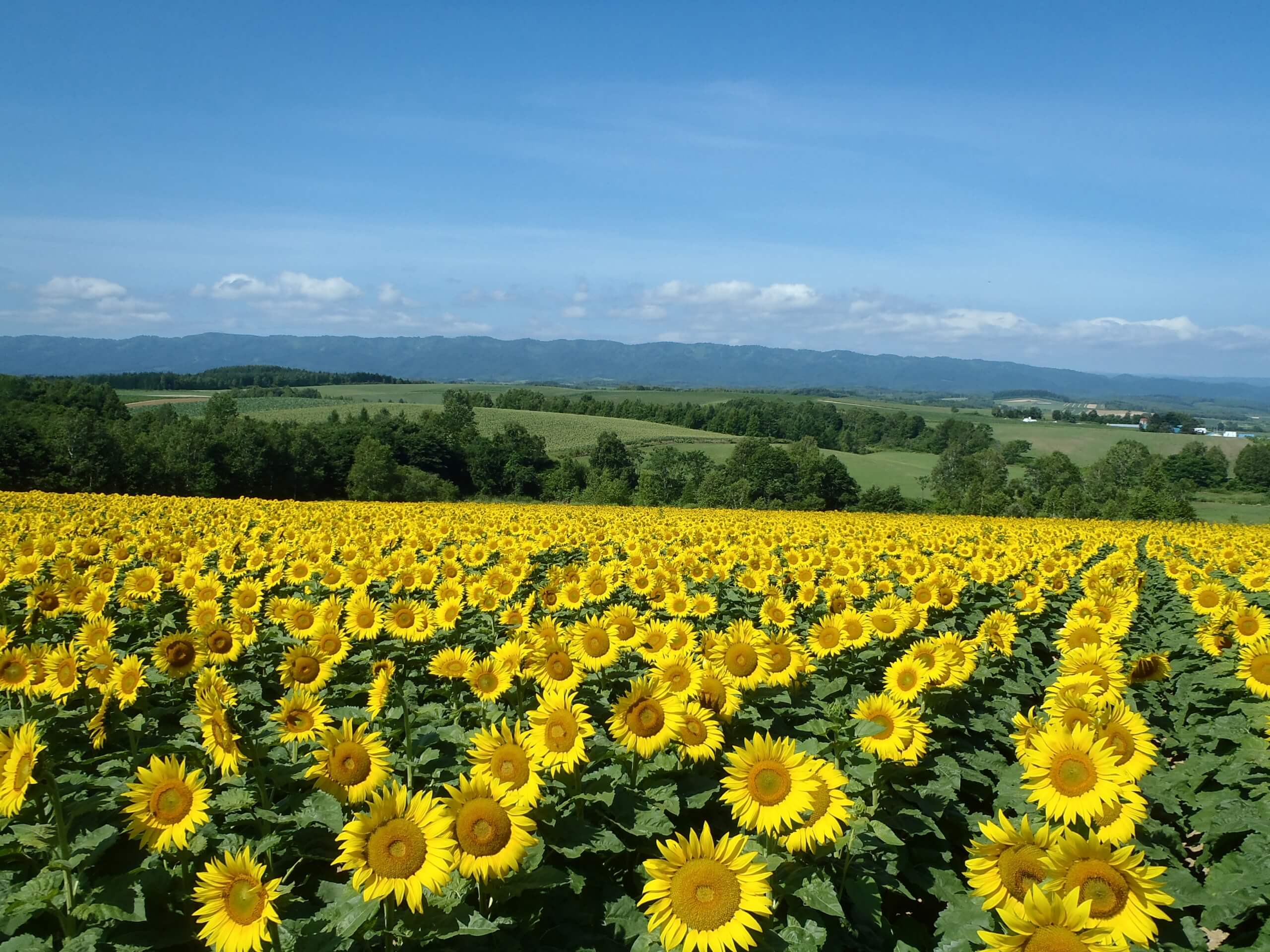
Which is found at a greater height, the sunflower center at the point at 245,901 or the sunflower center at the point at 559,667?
the sunflower center at the point at 559,667

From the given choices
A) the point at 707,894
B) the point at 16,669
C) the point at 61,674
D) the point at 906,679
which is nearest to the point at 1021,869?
the point at 707,894

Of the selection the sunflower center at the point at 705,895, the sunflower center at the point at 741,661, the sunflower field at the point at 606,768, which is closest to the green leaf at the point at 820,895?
the sunflower field at the point at 606,768

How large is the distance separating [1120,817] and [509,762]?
2793 millimetres

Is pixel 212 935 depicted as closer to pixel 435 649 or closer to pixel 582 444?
pixel 435 649

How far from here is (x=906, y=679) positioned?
5.79m

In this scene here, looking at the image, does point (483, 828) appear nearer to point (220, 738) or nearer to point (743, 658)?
point (220, 738)

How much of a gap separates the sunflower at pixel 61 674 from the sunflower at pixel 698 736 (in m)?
3.85

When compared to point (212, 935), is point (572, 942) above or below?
below

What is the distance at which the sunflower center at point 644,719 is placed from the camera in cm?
411

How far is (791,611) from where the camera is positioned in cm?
829

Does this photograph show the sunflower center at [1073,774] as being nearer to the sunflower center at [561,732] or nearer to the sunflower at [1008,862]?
the sunflower at [1008,862]

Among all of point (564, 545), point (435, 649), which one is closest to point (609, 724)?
point (435, 649)

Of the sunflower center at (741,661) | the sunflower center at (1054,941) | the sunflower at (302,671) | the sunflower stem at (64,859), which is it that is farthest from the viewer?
the sunflower center at (741,661)

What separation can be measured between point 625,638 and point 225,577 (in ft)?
19.9
